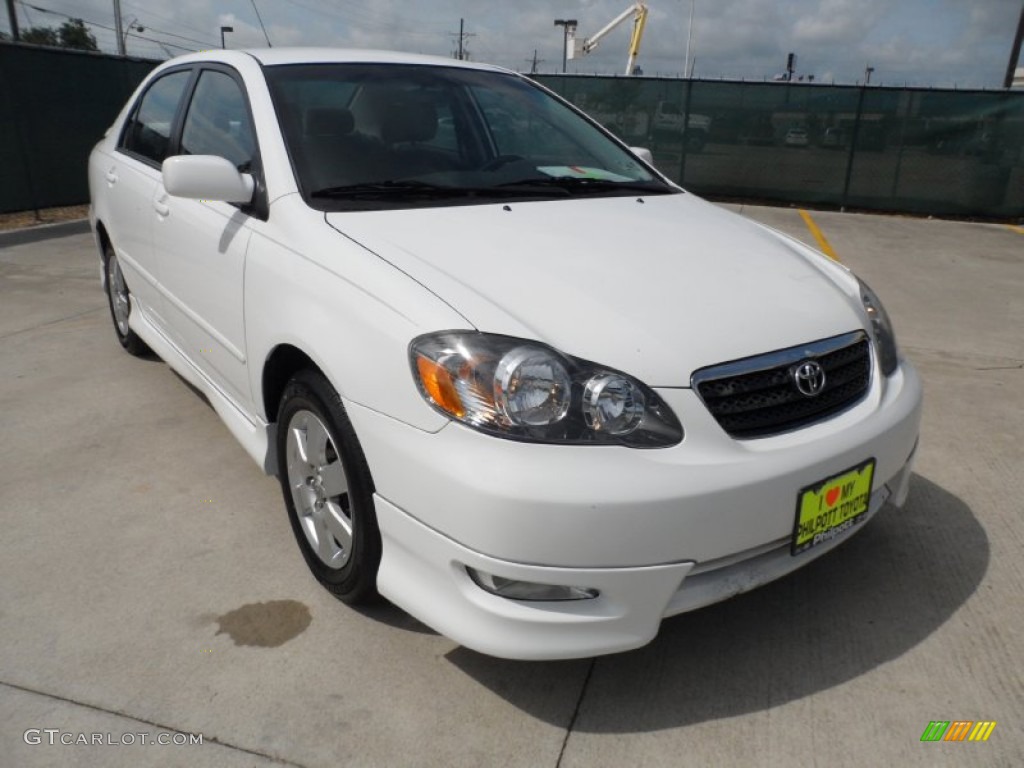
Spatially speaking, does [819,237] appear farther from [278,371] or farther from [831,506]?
[278,371]

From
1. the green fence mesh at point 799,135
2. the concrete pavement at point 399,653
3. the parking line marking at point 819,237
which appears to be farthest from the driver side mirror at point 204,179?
the green fence mesh at point 799,135

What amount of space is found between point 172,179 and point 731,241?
1.79 meters

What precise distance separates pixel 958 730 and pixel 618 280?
1427 millimetres

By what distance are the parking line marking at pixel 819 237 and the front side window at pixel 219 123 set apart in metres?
5.87

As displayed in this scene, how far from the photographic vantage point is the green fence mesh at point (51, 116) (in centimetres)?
879

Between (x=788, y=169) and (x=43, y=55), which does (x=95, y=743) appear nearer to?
(x=43, y=55)

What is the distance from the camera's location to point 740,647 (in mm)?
2334

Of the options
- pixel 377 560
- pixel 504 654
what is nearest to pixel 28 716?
pixel 377 560

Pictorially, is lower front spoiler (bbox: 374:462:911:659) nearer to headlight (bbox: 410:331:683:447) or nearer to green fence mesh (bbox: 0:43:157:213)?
headlight (bbox: 410:331:683:447)

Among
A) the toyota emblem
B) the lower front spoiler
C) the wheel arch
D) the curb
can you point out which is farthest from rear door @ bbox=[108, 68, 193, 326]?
the curb

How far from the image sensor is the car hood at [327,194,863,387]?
198 cm

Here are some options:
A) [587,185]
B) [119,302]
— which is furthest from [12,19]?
[587,185]

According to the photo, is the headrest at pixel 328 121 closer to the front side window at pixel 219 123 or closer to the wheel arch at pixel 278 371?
the front side window at pixel 219 123

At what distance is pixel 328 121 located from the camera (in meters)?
2.84
